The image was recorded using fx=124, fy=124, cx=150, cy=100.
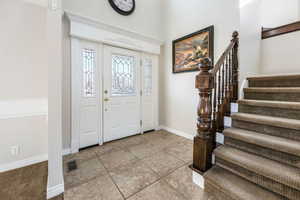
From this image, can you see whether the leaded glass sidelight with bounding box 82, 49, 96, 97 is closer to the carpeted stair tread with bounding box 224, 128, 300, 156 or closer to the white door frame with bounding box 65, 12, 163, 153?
the white door frame with bounding box 65, 12, 163, 153

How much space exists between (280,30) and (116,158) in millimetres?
3898

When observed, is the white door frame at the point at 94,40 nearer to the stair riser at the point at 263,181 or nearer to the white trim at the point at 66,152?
the white trim at the point at 66,152

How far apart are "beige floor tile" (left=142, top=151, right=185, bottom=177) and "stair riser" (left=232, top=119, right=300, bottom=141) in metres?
0.99

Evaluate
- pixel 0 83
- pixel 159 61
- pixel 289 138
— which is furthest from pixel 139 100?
pixel 289 138

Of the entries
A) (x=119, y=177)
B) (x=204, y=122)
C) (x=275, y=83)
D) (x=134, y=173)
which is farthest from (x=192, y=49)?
(x=119, y=177)

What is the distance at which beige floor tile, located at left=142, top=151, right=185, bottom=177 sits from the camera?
1.77 metres

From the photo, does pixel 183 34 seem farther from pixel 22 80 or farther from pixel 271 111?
pixel 22 80

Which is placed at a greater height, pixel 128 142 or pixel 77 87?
pixel 77 87

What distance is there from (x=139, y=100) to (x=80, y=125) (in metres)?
1.40

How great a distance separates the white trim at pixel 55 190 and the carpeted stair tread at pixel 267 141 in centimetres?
201

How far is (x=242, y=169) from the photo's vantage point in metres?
1.22

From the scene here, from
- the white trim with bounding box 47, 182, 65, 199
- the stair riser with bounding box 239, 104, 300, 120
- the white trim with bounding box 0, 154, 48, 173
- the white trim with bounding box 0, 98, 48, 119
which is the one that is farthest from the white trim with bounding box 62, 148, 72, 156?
the stair riser with bounding box 239, 104, 300, 120

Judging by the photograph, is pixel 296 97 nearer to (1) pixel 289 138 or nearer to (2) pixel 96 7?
(1) pixel 289 138

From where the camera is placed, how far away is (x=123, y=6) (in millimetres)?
2760
